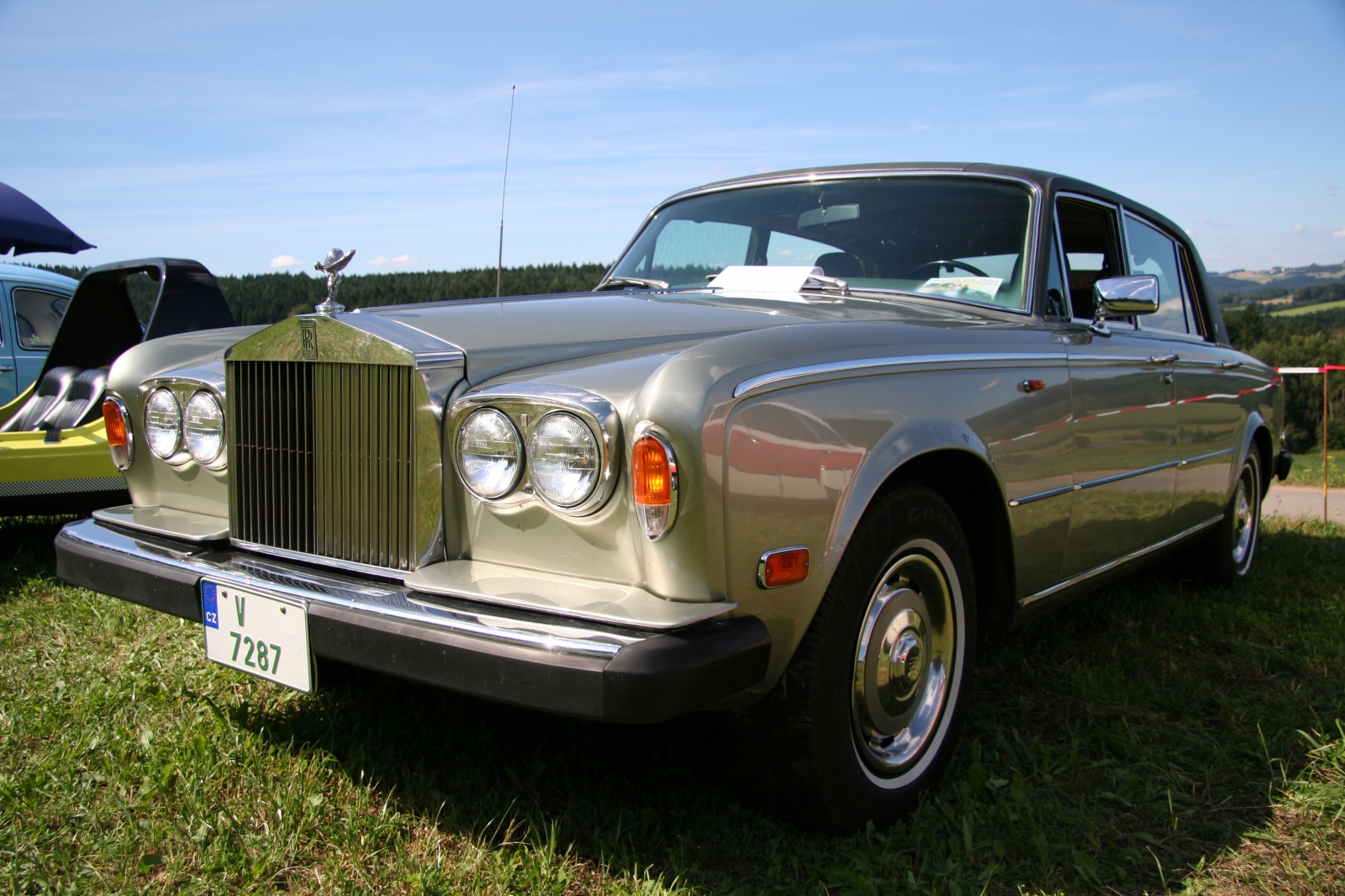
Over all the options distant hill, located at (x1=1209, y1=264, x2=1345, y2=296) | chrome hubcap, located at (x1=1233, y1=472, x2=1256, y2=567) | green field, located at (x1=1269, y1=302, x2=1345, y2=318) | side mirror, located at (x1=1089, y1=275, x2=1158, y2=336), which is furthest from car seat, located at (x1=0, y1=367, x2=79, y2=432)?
green field, located at (x1=1269, y1=302, x2=1345, y2=318)

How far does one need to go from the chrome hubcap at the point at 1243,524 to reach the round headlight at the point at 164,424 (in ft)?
14.6

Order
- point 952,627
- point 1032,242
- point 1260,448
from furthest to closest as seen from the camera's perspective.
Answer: point 1260,448 < point 1032,242 < point 952,627

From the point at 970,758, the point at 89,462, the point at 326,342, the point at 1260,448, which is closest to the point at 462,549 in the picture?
the point at 326,342

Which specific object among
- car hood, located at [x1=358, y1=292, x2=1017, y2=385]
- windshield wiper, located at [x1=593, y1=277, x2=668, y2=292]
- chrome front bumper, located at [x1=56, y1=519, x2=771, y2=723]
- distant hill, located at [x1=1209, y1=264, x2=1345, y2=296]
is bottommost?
→ chrome front bumper, located at [x1=56, y1=519, x2=771, y2=723]

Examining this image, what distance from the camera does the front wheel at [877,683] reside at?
1.91 meters

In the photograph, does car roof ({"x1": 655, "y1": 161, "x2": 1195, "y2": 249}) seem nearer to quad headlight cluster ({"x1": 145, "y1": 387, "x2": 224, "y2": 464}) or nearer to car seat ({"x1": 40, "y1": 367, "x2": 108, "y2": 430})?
quad headlight cluster ({"x1": 145, "y1": 387, "x2": 224, "y2": 464})

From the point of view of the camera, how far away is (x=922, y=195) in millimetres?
3088

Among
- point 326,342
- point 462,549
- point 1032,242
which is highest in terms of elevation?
point 1032,242

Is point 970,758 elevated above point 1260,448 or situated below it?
below

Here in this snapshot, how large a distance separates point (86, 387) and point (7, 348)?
339 centimetres

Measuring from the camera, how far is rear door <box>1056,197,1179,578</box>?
2.87 metres

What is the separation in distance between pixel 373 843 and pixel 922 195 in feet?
7.99

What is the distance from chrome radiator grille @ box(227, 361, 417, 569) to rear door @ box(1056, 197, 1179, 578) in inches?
75.4

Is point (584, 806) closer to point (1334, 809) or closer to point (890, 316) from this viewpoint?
point (890, 316)
